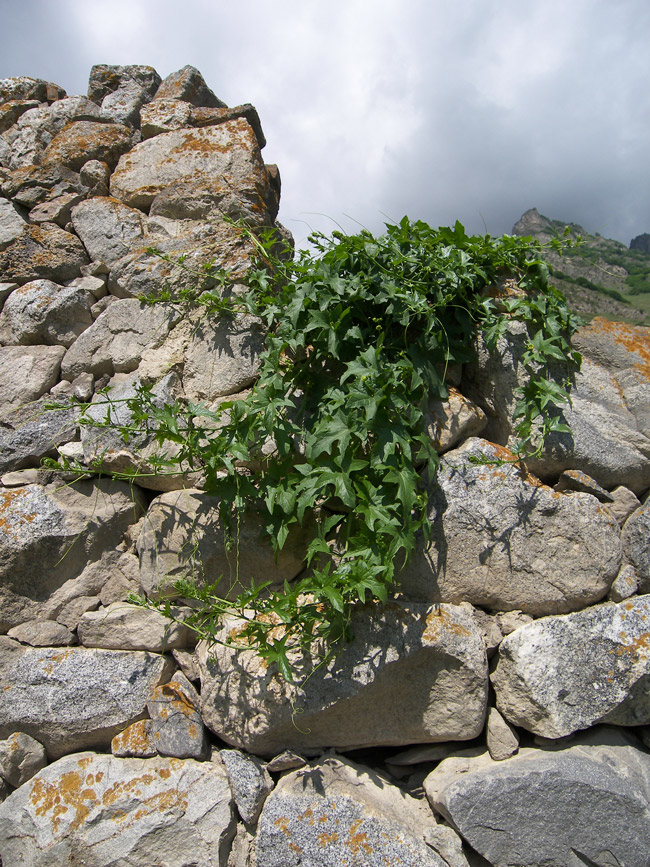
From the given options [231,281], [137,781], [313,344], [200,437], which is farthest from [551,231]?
[137,781]

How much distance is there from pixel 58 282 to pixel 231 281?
3.86 ft

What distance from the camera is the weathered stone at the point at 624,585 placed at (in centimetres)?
235

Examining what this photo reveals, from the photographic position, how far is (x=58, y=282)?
3273mm

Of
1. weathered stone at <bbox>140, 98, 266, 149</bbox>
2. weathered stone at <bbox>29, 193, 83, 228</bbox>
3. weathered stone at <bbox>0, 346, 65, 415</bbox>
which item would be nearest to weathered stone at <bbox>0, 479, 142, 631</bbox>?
weathered stone at <bbox>0, 346, 65, 415</bbox>

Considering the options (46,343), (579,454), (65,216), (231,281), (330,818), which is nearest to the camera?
(330,818)

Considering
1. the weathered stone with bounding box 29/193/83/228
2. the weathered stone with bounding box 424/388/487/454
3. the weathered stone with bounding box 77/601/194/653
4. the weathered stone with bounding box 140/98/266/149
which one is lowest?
the weathered stone with bounding box 77/601/194/653

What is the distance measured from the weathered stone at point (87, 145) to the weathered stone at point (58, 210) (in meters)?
0.26

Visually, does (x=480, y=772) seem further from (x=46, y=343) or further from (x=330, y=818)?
(x=46, y=343)

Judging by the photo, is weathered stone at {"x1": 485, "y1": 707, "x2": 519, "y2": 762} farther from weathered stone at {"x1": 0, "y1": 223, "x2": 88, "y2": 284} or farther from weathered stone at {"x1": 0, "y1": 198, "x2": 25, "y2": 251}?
weathered stone at {"x1": 0, "y1": 198, "x2": 25, "y2": 251}

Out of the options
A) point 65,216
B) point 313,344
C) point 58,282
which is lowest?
point 313,344

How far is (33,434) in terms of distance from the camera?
8.94ft

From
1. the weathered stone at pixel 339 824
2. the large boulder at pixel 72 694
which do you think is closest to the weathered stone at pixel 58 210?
the large boulder at pixel 72 694

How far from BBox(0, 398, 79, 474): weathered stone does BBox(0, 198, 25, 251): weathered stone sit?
121 cm

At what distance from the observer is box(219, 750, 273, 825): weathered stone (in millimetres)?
2172
